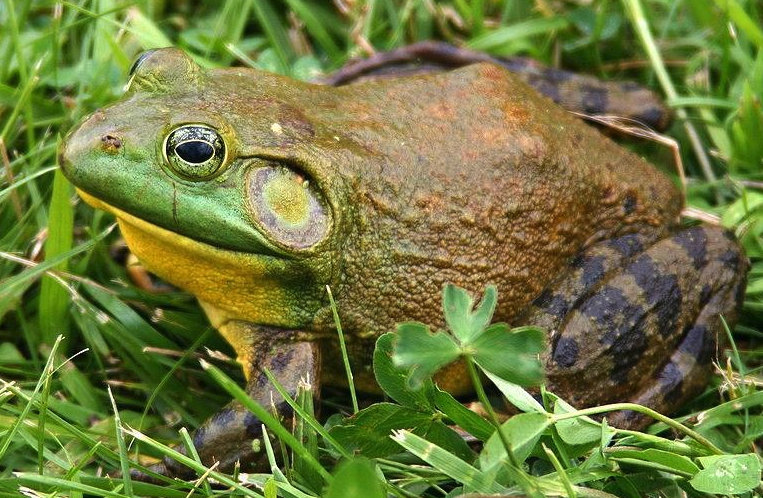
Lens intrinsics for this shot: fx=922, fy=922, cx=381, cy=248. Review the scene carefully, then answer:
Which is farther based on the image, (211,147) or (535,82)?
(535,82)

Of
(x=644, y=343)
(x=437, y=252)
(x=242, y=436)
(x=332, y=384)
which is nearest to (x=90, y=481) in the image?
(x=242, y=436)

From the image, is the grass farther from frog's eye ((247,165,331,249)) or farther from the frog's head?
frog's eye ((247,165,331,249))

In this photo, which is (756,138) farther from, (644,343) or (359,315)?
(359,315)

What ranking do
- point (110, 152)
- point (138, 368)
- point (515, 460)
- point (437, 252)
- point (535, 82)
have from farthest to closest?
1. point (535, 82)
2. point (138, 368)
3. point (437, 252)
4. point (110, 152)
5. point (515, 460)

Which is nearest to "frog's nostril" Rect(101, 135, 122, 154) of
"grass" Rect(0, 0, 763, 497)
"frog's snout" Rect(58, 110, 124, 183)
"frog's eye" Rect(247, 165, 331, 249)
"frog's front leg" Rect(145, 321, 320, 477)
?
"frog's snout" Rect(58, 110, 124, 183)

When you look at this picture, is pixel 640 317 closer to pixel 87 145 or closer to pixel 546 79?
pixel 546 79

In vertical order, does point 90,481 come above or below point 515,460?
below
